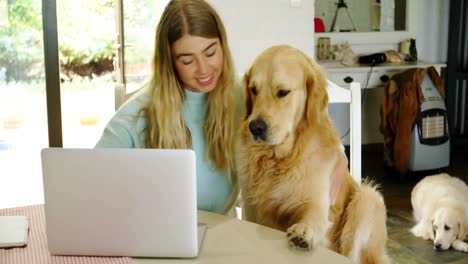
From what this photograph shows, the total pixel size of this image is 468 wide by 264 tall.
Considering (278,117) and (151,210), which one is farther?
(278,117)

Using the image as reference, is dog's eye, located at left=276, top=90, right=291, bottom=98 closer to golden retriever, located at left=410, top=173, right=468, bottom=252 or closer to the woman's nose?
the woman's nose

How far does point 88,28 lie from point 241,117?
3.11 metres

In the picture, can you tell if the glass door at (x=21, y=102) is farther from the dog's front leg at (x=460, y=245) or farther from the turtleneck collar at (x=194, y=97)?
the dog's front leg at (x=460, y=245)

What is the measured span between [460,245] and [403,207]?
700 mm

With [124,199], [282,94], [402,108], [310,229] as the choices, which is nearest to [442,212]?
[402,108]

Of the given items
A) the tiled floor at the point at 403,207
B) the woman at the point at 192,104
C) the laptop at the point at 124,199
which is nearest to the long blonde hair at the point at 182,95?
the woman at the point at 192,104

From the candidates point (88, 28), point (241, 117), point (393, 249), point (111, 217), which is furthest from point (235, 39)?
point (111, 217)

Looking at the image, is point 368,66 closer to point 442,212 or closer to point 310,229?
point 442,212

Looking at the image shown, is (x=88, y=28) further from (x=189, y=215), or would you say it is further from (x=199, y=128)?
(x=189, y=215)

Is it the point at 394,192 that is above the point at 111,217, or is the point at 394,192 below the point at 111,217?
below

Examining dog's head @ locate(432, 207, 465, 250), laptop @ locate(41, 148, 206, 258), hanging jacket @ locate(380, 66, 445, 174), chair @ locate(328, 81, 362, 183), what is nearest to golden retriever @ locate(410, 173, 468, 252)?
dog's head @ locate(432, 207, 465, 250)

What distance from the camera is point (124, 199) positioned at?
1.15 meters

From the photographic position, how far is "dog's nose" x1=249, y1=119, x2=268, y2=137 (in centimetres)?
152

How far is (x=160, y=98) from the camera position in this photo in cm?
166
